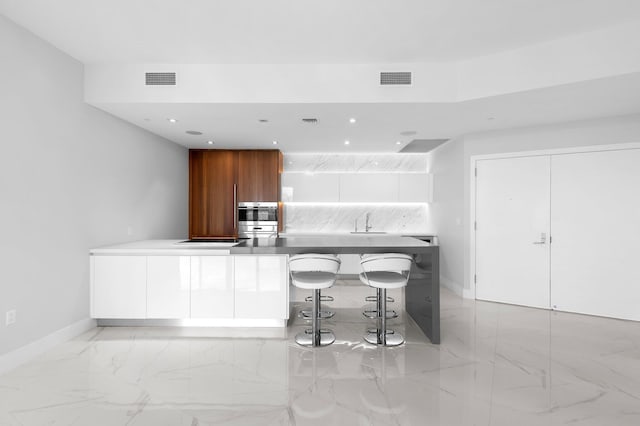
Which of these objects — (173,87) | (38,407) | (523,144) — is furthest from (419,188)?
(38,407)

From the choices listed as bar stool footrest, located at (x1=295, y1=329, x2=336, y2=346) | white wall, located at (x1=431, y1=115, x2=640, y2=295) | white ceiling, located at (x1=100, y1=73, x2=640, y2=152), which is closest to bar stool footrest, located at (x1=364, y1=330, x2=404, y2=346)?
bar stool footrest, located at (x1=295, y1=329, x2=336, y2=346)

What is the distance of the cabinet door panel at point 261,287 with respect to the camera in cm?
336

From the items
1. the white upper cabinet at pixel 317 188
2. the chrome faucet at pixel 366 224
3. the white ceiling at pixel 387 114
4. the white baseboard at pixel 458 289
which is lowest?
the white baseboard at pixel 458 289

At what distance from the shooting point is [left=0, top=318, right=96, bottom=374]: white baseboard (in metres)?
2.51

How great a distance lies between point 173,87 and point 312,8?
171 centimetres

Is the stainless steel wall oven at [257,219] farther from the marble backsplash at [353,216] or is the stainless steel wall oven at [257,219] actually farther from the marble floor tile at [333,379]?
the marble floor tile at [333,379]

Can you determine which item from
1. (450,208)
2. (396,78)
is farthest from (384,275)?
(450,208)

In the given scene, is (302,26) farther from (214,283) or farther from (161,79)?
(214,283)

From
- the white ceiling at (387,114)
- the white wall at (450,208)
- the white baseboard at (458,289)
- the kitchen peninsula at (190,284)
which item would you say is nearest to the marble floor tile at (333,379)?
the kitchen peninsula at (190,284)

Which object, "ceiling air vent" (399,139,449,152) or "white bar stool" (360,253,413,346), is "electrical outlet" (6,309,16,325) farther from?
"ceiling air vent" (399,139,449,152)

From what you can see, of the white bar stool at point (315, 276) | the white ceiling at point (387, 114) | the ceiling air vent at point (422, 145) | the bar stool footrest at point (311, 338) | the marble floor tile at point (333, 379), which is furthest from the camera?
the ceiling air vent at point (422, 145)

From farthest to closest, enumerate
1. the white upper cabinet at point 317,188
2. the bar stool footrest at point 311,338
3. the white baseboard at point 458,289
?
the white upper cabinet at point 317,188
the white baseboard at point 458,289
the bar stool footrest at point 311,338

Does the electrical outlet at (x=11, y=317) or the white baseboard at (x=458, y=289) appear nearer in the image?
the electrical outlet at (x=11, y=317)

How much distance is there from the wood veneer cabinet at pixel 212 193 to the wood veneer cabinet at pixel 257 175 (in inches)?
5.9
